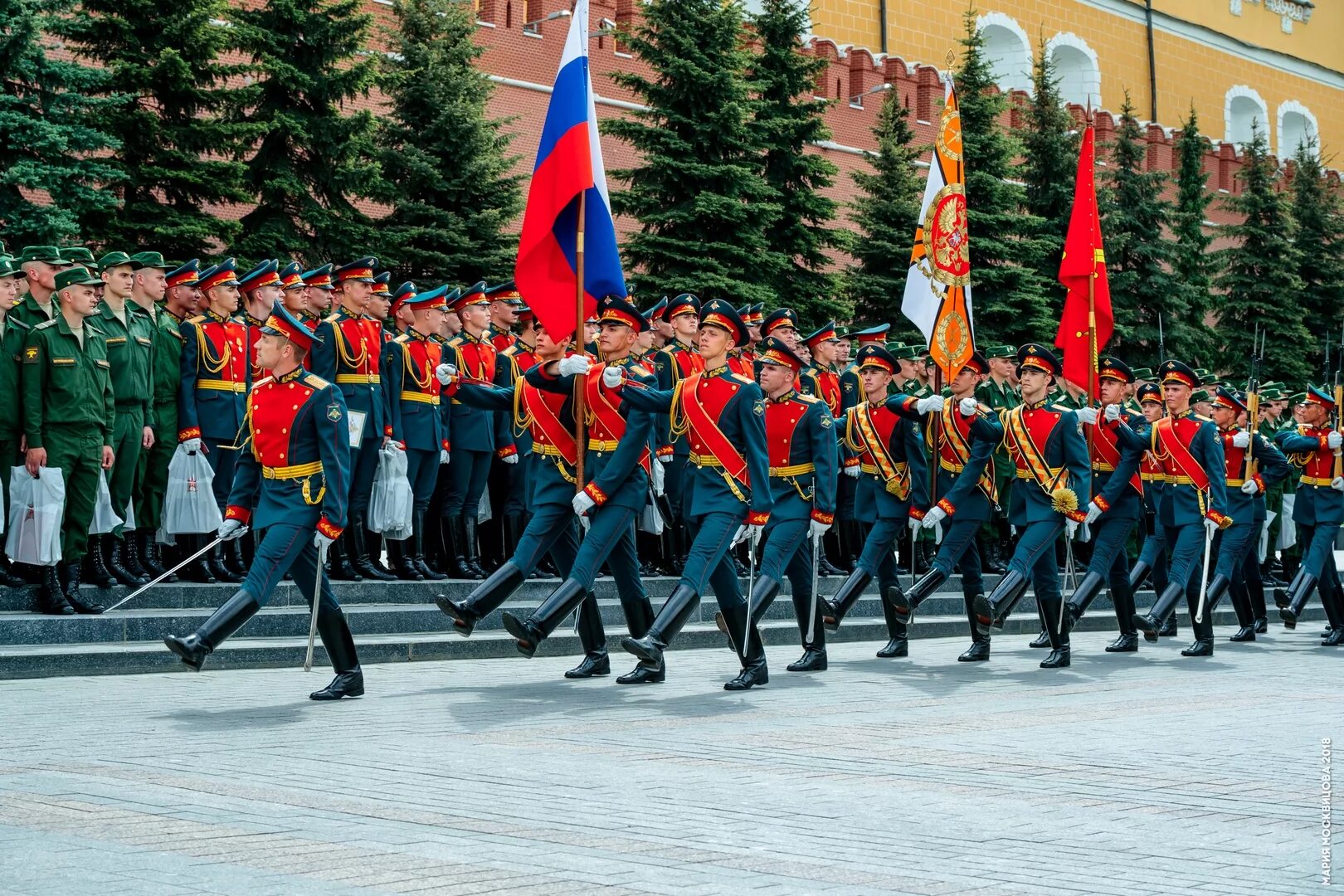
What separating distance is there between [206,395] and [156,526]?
3.03 ft

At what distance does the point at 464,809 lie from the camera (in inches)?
241

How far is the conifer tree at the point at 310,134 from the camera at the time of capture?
64.2 feet

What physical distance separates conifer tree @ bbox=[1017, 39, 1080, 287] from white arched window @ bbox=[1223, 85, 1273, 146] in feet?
55.1

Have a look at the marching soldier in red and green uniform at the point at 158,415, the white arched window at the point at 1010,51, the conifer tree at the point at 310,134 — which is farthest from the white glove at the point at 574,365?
the white arched window at the point at 1010,51

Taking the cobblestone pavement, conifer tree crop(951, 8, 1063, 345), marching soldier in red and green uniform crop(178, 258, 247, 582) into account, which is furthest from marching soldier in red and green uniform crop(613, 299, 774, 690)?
conifer tree crop(951, 8, 1063, 345)

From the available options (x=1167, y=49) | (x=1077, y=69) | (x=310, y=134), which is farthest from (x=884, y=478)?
(x=1167, y=49)

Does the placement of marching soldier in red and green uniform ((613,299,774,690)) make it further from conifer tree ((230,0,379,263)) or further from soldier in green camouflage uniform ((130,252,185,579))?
conifer tree ((230,0,379,263))

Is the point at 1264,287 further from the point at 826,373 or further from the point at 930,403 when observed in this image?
the point at 930,403

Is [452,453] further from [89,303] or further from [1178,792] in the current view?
[1178,792]

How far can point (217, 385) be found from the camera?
1221cm

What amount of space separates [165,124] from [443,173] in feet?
15.1

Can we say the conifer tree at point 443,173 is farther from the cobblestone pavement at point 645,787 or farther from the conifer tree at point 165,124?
the cobblestone pavement at point 645,787

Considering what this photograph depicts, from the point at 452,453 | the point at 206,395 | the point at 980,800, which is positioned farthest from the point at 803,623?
the point at 980,800

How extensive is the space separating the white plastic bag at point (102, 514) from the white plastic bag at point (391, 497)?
6.67 feet
